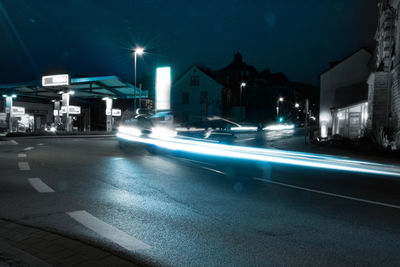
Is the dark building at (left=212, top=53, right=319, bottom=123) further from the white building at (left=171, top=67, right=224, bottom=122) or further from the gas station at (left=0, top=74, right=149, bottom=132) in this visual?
the gas station at (left=0, top=74, right=149, bottom=132)

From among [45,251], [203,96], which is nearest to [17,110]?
[203,96]

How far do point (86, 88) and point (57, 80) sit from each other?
535 centimetres

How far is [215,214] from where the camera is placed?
6027 mm

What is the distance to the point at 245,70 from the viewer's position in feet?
278

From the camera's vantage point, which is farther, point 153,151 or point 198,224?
point 153,151

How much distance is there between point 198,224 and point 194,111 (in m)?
54.2

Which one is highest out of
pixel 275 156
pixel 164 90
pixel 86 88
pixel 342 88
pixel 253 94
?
pixel 253 94

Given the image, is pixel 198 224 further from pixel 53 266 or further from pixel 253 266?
pixel 53 266

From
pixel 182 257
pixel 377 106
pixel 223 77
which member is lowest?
pixel 182 257

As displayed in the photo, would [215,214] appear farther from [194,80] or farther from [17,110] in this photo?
[194,80]

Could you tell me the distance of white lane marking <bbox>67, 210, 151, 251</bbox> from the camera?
14.6 ft

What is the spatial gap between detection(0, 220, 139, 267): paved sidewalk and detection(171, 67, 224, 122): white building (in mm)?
53203

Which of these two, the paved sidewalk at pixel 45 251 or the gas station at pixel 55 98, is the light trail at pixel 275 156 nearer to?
the paved sidewalk at pixel 45 251

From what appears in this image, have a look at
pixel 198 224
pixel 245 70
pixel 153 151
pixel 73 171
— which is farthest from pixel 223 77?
pixel 198 224
